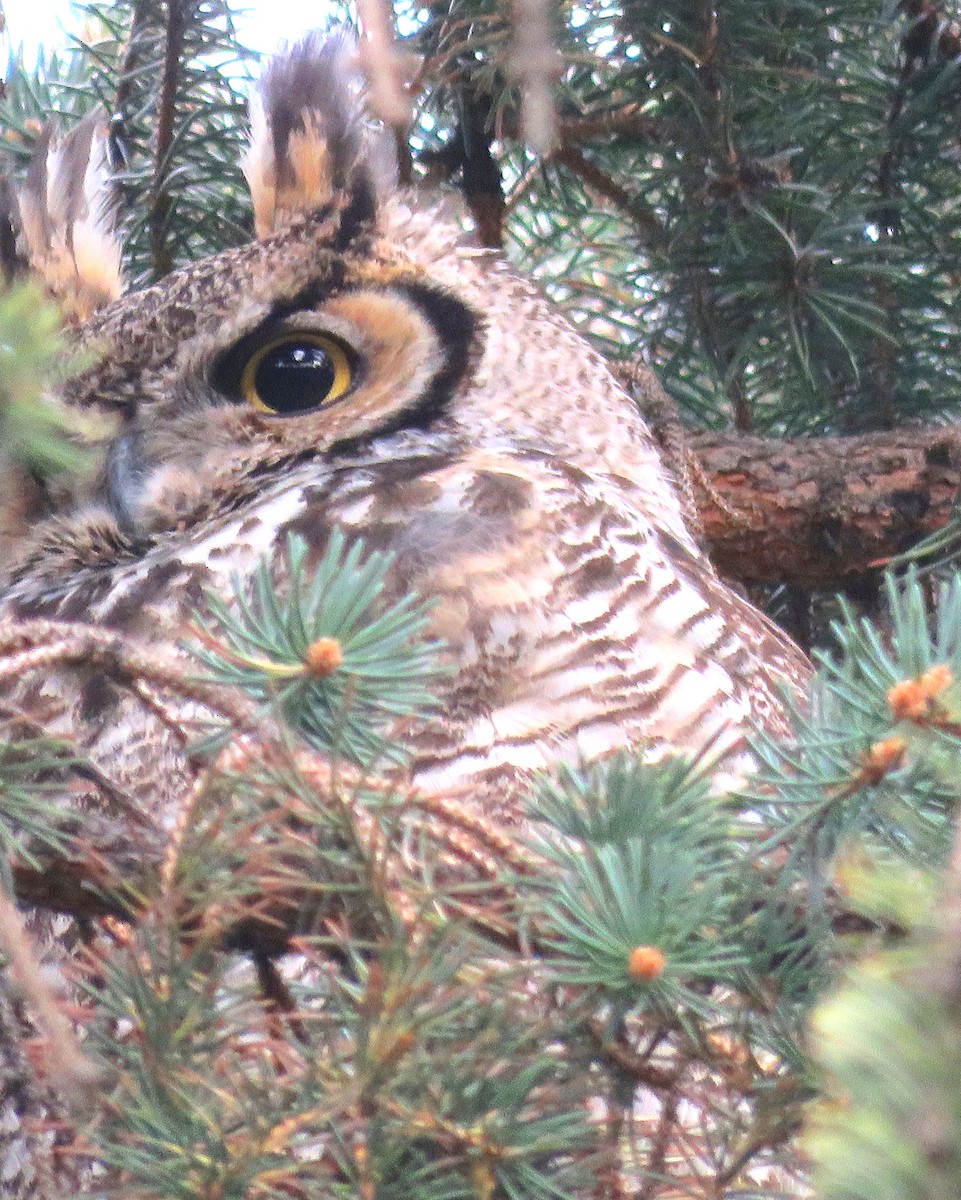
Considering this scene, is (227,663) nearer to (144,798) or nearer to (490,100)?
(144,798)

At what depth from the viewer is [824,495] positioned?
7.38 feet

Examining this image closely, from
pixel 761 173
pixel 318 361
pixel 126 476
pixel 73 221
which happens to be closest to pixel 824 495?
pixel 761 173

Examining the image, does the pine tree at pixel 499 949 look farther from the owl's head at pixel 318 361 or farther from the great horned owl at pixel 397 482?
the owl's head at pixel 318 361

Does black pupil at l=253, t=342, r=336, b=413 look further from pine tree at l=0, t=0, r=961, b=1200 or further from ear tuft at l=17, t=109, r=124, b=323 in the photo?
pine tree at l=0, t=0, r=961, b=1200

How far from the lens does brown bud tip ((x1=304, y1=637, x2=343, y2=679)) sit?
0.88 meters

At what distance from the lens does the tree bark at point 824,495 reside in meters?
2.22

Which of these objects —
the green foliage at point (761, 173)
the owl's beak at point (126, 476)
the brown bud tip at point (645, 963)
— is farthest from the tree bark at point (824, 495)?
the brown bud tip at point (645, 963)

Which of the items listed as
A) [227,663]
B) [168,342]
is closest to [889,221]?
[168,342]

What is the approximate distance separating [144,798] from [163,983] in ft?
1.96

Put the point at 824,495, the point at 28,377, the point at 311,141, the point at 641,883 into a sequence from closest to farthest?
the point at 28,377 → the point at 641,883 → the point at 311,141 → the point at 824,495

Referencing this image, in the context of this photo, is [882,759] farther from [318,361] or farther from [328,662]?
[318,361]

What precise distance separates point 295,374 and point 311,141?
42cm

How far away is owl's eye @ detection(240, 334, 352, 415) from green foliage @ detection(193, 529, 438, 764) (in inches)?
33.0

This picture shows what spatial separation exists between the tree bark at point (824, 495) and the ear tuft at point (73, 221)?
0.91 metres
